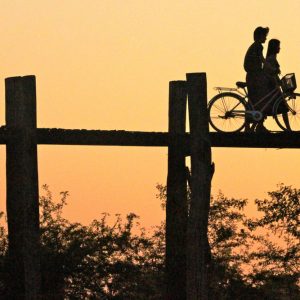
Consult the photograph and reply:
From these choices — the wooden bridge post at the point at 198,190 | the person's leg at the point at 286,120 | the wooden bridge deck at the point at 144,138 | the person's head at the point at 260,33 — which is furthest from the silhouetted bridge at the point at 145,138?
the person's head at the point at 260,33

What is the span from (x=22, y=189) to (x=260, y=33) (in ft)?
16.3

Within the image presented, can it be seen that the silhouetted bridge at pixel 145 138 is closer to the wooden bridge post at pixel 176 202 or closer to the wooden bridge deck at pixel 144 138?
the wooden bridge deck at pixel 144 138

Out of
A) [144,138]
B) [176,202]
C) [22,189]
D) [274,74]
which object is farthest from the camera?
[274,74]

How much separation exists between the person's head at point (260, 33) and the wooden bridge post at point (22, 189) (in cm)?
430

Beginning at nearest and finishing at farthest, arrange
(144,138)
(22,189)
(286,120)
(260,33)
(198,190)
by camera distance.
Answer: (22,189) < (198,190) < (144,138) < (260,33) < (286,120)

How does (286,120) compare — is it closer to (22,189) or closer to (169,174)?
(169,174)

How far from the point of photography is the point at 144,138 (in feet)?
45.6

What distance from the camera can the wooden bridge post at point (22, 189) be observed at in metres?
13.0

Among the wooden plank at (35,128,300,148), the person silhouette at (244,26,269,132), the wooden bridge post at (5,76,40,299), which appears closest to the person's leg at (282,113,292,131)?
the person silhouette at (244,26,269,132)

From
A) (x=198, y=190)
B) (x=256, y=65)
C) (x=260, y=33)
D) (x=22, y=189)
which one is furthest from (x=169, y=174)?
(x=260, y=33)

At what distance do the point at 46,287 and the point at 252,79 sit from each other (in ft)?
15.6

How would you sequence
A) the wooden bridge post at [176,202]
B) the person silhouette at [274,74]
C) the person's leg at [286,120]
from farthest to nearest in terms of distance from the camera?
1. the person's leg at [286,120]
2. the person silhouette at [274,74]
3. the wooden bridge post at [176,202]

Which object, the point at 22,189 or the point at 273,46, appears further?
the point at 273,46

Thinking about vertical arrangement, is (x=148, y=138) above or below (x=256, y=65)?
below
